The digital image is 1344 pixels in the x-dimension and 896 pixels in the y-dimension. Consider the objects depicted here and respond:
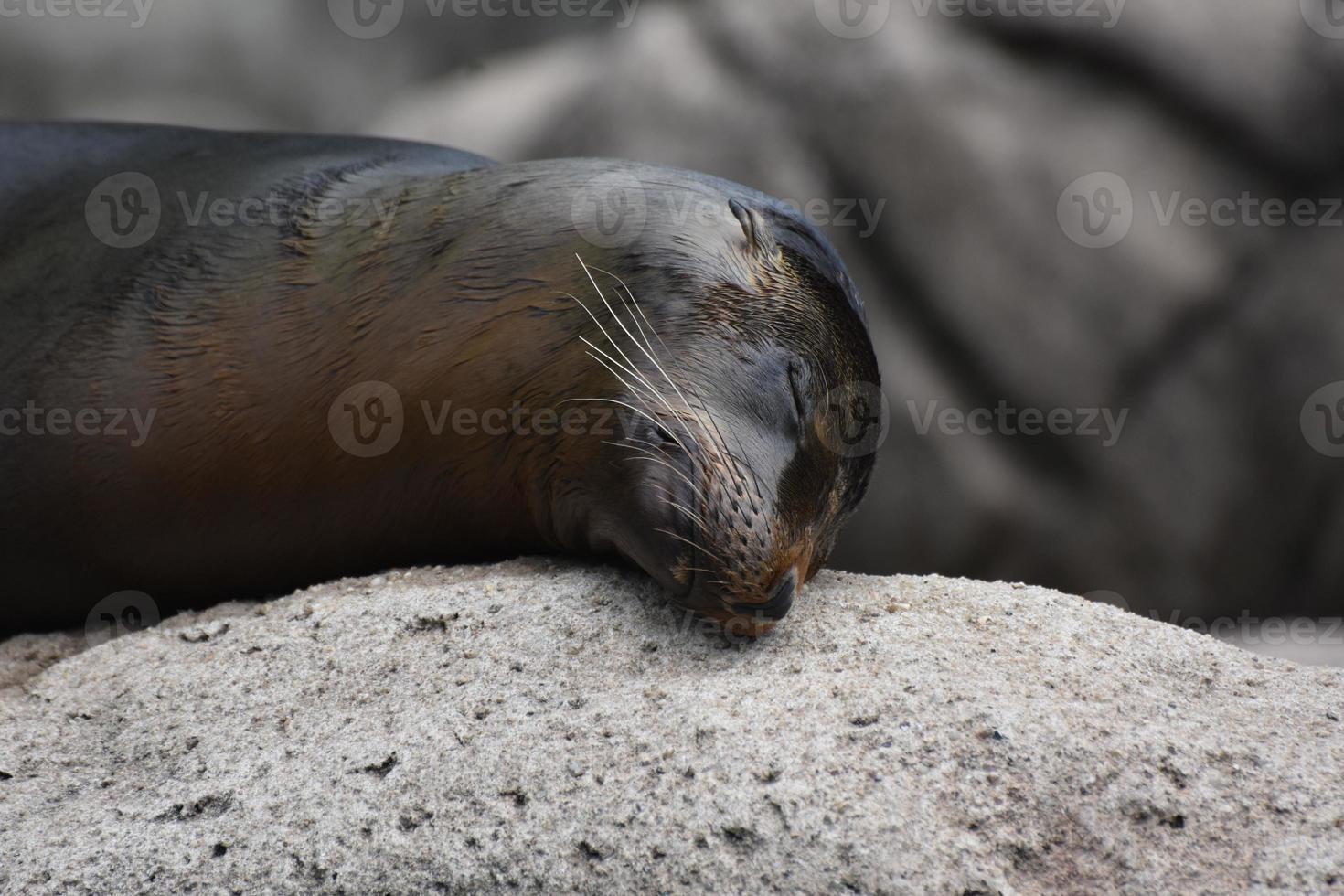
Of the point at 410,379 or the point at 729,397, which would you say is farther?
the point at 410,379

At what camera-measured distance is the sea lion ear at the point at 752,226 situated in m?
2.61

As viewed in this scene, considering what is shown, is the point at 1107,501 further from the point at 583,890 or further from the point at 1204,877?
the point at 583,890

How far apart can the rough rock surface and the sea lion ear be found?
2.56ft

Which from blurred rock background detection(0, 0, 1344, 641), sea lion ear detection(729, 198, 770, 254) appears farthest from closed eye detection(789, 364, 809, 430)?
blurred rock background detection(0, 0, 1344, 641)

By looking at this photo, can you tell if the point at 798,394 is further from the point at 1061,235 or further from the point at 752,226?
the point at 1061,235

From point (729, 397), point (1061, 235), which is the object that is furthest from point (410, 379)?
point (1061, 235)

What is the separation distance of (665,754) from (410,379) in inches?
43.9

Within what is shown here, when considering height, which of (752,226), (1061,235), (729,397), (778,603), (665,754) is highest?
(1061,235)

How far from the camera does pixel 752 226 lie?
264cm

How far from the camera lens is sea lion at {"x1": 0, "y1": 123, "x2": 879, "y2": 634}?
2385 millimetres

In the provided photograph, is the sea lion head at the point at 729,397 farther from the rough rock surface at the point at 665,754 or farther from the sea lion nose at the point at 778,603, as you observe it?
the rough rock surface at the point at 665,754

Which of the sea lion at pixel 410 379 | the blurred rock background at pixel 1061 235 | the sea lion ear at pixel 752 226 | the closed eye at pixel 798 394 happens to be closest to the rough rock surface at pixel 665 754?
the sea lion at pixel 410 379

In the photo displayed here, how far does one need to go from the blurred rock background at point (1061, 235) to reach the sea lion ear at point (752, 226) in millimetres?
1781

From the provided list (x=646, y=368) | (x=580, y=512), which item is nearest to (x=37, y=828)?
(x=580, y=512)
